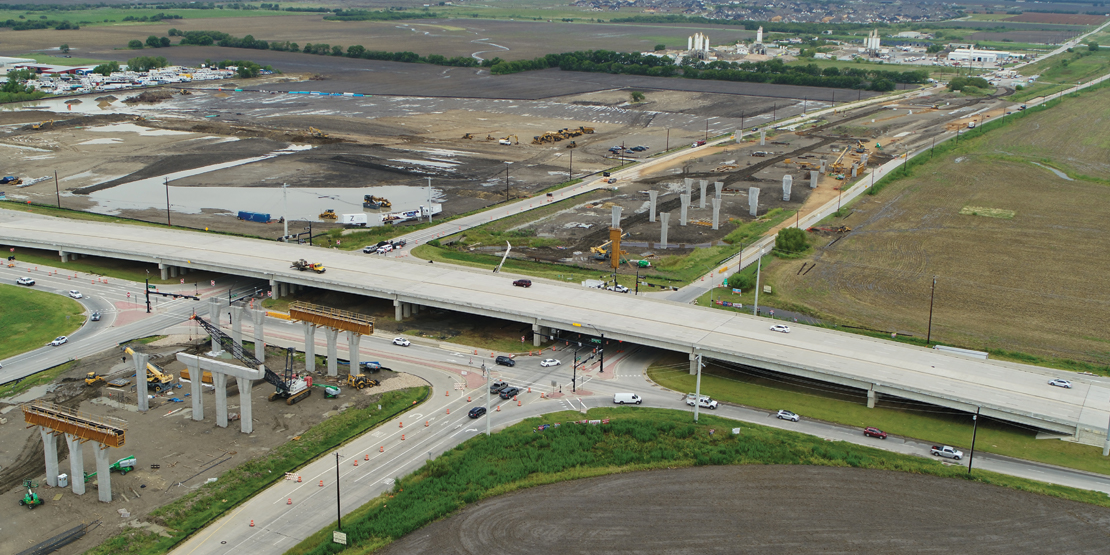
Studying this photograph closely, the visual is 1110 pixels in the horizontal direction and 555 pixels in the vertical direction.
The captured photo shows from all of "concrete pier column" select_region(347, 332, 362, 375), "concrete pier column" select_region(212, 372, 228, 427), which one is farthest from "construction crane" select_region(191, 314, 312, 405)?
"concrete pier column" select_region(347, 332, 362, 375)

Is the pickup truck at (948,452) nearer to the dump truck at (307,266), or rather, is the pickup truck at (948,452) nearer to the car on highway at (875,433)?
the car on highway at (875,433)

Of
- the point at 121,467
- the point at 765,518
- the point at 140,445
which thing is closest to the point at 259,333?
the point at 140,445

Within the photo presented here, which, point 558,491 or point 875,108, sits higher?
point 875,108

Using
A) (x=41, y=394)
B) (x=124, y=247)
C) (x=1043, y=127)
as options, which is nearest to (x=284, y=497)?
(x=41, y=394)

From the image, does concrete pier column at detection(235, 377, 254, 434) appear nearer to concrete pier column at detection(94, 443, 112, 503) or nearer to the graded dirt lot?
concrete pier column at detection(94, 443, 112, 503)

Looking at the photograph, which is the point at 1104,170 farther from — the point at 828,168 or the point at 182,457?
the point at 182,457
